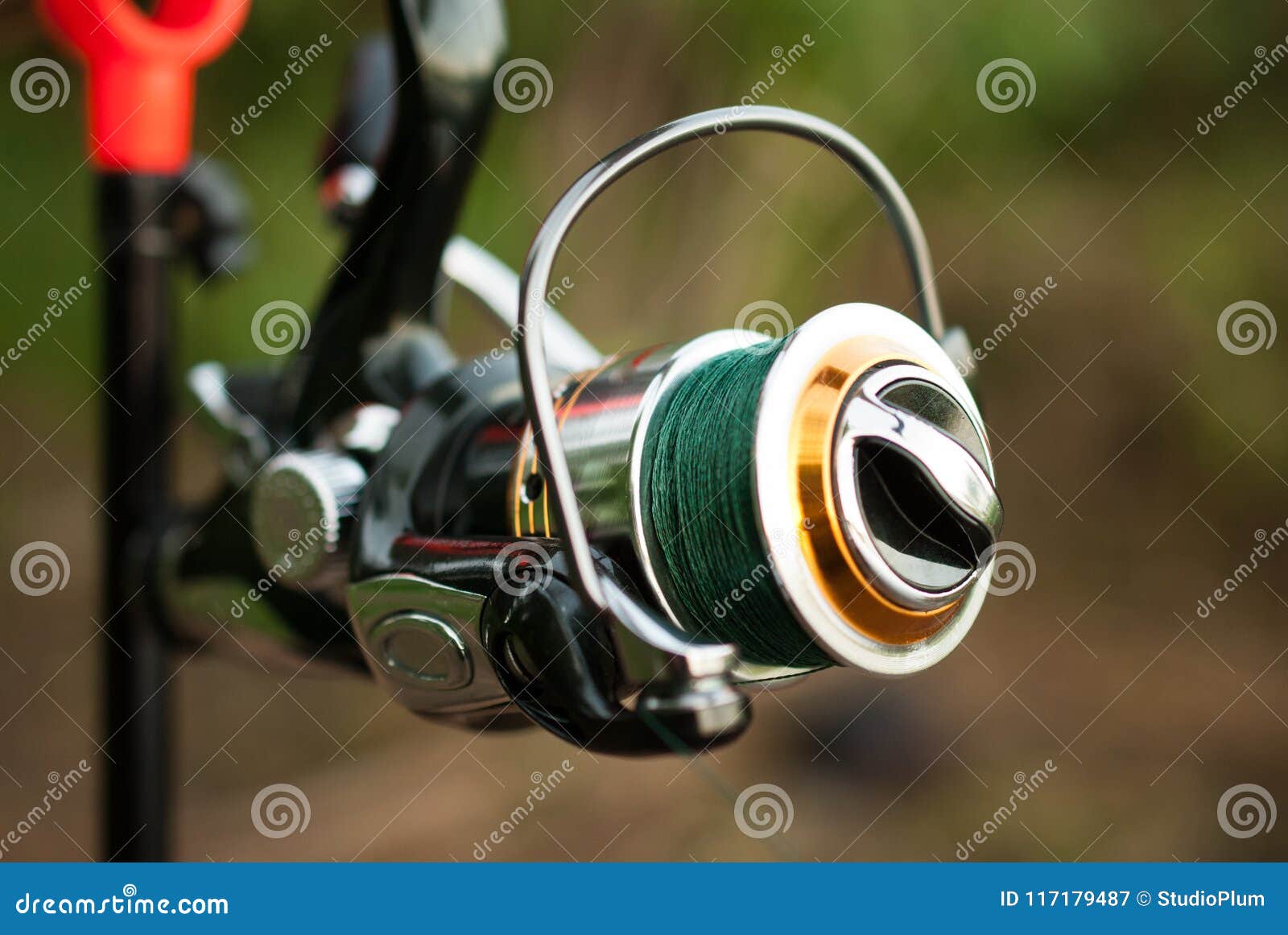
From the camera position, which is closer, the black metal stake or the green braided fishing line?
the green braided fishing line

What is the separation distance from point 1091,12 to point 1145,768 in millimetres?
1057

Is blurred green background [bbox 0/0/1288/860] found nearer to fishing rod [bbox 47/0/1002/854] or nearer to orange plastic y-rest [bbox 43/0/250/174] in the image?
orange plastic y-rest [bbox 43/0/250/174]

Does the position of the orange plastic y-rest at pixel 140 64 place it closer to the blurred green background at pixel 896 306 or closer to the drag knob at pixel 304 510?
the drag knob at pixel 304 510

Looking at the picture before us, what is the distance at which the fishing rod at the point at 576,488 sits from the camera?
1.07 feet

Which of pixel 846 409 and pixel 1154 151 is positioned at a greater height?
pixel 1154 151

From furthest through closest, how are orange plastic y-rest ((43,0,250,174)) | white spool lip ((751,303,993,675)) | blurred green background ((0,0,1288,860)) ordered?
blurred green background ((0,0,1288,860)) → orange plastic y-rest ((43,0,250,174)) → white spool lip ((751,303,993,675))

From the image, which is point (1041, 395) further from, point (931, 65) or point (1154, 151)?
point (931, 65)

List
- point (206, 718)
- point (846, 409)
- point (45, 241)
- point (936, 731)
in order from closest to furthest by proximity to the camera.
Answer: point (846, 409) < point (45, 241) < point (206, 718) < point (936, 731)

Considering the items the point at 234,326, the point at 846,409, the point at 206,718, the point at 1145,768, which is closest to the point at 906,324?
the point at 846,409

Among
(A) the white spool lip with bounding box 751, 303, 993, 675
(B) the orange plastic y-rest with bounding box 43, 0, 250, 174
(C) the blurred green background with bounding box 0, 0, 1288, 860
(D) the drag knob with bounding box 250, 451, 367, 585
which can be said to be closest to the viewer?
(A) the white spool lip with bounding box 751, 303, 993, 675

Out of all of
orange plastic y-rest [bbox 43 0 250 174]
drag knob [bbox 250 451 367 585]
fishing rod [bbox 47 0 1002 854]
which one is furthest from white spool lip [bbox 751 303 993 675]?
orange plastic y-rest [bbox 43 0 250 174]

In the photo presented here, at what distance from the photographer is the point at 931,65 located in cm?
152

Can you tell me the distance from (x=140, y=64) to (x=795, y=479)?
17.5 inches

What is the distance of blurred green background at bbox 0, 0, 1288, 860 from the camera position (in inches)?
58.8
